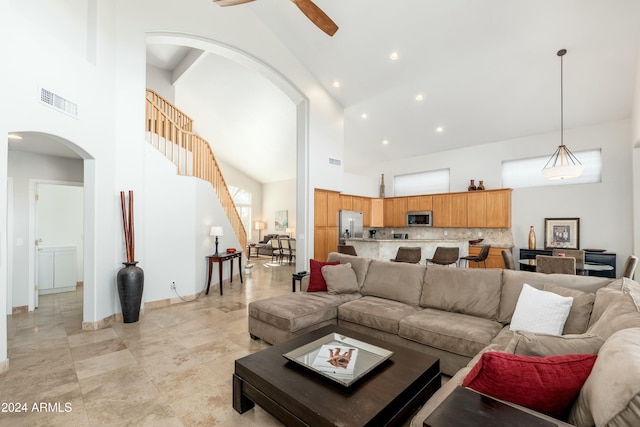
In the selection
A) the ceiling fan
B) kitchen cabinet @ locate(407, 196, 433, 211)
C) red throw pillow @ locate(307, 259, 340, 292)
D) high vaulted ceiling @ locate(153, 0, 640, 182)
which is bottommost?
red throw pillow @ locate(307, 259, 340, 292)

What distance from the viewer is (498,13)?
4461mm

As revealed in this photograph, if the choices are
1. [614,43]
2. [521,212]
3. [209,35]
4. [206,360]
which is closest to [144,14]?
[209,35]

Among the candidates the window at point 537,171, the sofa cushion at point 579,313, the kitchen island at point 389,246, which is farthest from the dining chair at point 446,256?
the sofa cushion at point 579,313

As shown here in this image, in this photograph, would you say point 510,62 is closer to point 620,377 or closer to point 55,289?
point 620,377

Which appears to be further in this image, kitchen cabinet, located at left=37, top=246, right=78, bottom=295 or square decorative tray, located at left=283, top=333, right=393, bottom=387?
kitchen cabinet, located at left=37, top=246, right=78, bottom=295

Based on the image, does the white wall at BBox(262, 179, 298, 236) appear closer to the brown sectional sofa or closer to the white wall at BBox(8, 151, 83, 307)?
the white wall at BBox(8, 151, 83, 307)

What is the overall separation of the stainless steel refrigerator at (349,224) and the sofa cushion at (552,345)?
5.91 metres

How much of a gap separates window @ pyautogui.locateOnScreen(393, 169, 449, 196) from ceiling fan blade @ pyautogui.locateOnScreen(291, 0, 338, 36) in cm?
608

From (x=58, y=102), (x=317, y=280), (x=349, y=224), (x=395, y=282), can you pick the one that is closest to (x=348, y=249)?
(x=349, y=224)

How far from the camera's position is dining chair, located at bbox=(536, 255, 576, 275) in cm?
391

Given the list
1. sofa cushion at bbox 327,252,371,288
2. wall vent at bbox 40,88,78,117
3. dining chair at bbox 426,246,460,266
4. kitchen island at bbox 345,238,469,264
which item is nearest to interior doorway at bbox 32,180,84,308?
wall vent at bbox 40,88,78,117

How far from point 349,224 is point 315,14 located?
5215mm

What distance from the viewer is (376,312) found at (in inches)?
124

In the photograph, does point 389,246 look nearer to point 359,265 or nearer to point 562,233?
point 359,265
